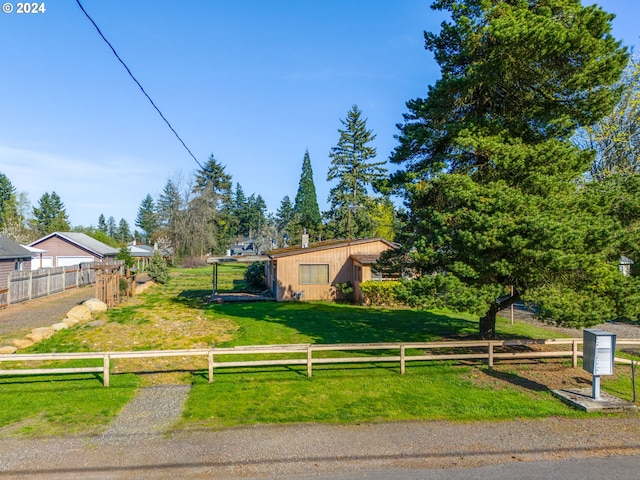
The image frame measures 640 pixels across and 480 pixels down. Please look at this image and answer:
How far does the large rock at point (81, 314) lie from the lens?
1627 centimetres

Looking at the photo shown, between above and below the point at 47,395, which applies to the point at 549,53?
above

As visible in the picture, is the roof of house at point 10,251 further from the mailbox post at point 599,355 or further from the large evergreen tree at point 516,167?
the mailbox post at point 599,355

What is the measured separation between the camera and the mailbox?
26.4 feet

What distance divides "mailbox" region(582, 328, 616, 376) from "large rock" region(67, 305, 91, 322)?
17.3m

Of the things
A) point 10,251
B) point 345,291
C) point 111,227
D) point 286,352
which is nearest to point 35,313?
point 10,251

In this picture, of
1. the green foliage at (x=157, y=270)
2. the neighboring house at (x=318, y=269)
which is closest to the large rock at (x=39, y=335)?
the neighboring house at (x=318, y=269)

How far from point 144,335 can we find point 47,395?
5.79 m

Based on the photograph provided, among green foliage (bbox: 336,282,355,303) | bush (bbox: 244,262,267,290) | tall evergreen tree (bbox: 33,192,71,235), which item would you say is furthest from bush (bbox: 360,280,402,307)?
tall evergreen tree (bbox: 33,192,71,235)

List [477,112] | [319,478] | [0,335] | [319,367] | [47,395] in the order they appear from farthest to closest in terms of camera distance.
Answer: [0,335]
[477,112]
[319,367]
[47,395]
[319,478]

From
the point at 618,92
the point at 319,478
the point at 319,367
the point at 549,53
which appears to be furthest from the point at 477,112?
the point at 319,478

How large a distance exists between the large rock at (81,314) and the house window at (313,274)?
10862 mm

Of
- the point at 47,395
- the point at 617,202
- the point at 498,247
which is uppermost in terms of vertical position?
the point at 617,202

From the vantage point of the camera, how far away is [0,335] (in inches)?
532

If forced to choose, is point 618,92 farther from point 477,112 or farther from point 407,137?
point 407,137
